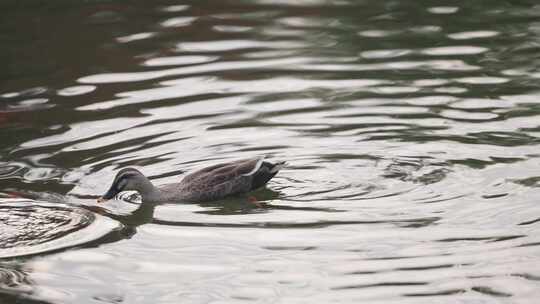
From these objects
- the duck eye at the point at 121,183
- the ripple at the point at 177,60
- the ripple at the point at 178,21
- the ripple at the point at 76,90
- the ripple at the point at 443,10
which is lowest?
the duck eye at the point at 121,183

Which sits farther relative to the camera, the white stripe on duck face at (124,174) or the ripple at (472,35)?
the ripple at (472,35)

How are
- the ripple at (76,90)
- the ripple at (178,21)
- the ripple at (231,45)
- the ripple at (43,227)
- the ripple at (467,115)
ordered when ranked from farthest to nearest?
the ripple at (178,21), the ripple at (231,45), the ripple at (76,90), the ripple at (467,115), the ripple at (43,227)

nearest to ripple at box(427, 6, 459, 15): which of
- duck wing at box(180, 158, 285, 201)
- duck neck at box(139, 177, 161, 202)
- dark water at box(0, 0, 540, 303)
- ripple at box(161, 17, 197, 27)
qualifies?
dark water at box(0, 0, 540, 303)

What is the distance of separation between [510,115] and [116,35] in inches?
277

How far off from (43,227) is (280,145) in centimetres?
331

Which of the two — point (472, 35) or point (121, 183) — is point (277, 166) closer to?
point (121, 183)

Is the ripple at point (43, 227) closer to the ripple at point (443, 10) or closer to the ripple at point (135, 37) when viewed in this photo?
the ripple at point (135, 37)

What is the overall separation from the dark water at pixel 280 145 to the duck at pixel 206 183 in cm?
13

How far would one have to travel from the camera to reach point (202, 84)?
16.2m

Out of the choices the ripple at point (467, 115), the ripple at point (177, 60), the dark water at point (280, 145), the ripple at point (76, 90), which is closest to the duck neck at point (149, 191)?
the dark water at point (280, 145)

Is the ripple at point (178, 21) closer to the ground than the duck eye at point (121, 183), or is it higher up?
higher up

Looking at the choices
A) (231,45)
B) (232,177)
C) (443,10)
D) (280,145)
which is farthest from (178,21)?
(232,177)

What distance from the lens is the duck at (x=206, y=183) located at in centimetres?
1199

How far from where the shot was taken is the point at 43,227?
11.2 m
